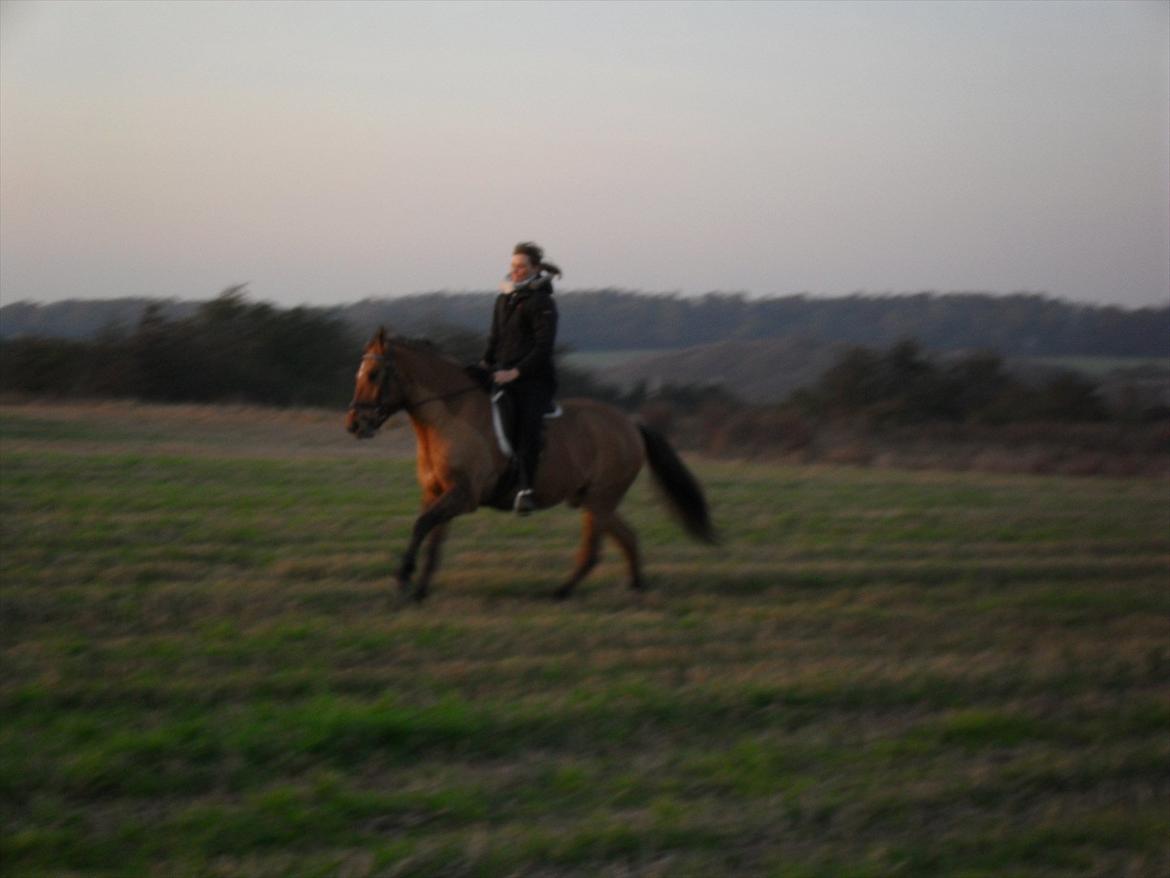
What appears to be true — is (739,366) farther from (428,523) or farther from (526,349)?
(428,523)

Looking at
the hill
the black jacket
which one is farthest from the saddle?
the hill

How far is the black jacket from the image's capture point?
921cm

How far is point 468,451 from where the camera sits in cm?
921

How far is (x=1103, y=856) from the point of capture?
16.5 ft

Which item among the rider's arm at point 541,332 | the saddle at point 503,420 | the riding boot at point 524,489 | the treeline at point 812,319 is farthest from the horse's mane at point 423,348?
the treeline at point 812,319

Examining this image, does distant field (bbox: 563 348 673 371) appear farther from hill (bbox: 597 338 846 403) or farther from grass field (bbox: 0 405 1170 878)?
grass field (bbox: 0 405 1170 878)

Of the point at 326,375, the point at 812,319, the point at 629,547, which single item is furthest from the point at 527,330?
the point at 812,319

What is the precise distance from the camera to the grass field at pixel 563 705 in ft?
16.1

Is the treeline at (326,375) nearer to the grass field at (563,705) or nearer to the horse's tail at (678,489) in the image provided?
the grass field at (563,705)

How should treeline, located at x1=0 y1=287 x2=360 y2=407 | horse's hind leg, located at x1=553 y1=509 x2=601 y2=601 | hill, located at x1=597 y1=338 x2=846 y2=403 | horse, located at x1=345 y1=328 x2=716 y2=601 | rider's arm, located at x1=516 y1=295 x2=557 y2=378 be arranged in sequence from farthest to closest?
1. hill, located at x1=597 y1=338 x2=846 y2=403
2. treeline, located at x1=0 y1=287 x2=360 y2=407
3. horse's hind leg, located at x1=553 y1=509 x2=601 y2=601
4. rider's arm, located at x1=516 y1=295 x2=557 y2=378
5. horse, located at x1=345 y1=328 x2=716 y2=601

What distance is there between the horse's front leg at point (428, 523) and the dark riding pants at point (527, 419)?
0.54 metres

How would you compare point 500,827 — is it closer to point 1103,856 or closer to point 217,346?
point 1103,856

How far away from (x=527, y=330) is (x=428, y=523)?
154 cm

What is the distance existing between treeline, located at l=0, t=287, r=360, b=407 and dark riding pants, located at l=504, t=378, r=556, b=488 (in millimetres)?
23416
